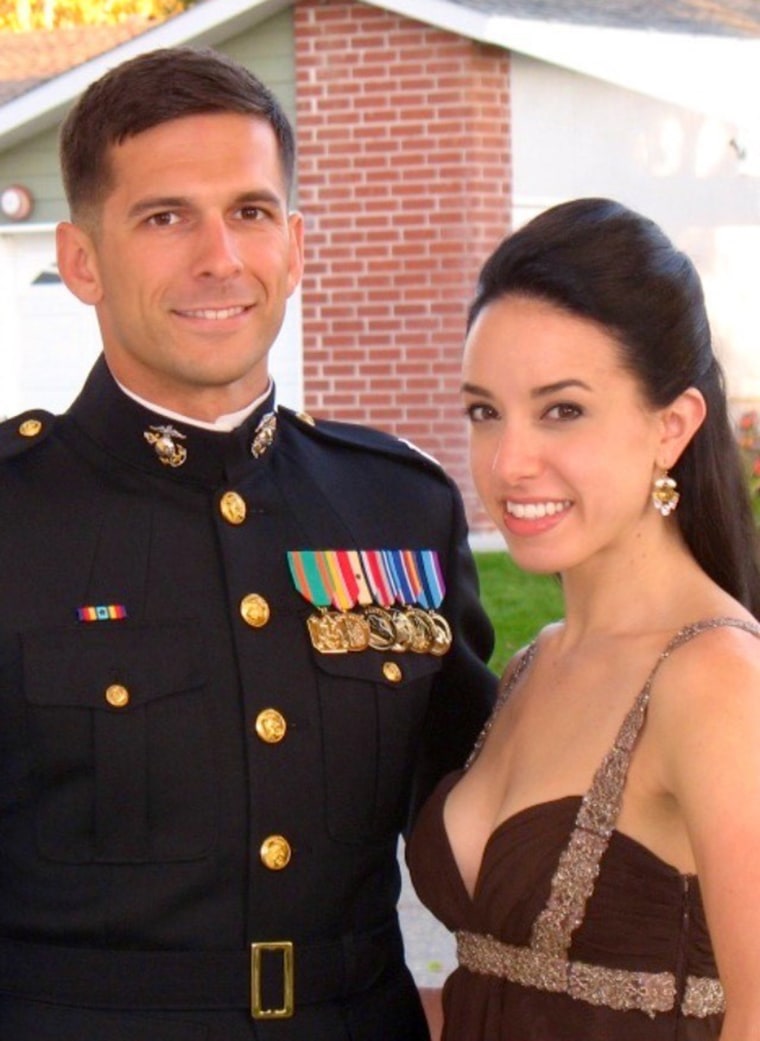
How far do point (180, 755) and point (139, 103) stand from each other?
0.91 m

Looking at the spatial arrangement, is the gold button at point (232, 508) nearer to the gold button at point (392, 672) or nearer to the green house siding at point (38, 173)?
the gold button at point (392, 672)

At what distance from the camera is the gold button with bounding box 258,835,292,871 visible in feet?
9.11

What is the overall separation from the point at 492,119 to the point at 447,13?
2.30 ft

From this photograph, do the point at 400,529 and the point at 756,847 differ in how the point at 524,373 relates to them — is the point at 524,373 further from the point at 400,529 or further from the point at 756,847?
the point at 756,847

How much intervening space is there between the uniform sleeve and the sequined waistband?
494mm

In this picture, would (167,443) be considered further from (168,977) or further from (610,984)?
(610,984)

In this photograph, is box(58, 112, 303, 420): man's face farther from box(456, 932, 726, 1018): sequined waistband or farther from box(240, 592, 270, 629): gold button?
box(456, 932, 726, 1018): sequined waistband

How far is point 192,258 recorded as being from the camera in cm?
285

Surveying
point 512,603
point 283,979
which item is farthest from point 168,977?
point 512,603

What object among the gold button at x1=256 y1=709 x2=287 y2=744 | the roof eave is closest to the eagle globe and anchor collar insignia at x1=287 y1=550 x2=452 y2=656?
the gold button at x1=256 y1=709 x2=287 y2=744

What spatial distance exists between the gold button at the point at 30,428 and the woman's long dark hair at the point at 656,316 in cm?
66

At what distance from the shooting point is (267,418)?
299 cm

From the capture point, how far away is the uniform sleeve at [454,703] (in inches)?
124

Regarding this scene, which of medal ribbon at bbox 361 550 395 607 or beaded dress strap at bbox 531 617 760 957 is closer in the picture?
beaded dress strap at bbox 531 617 760 957
